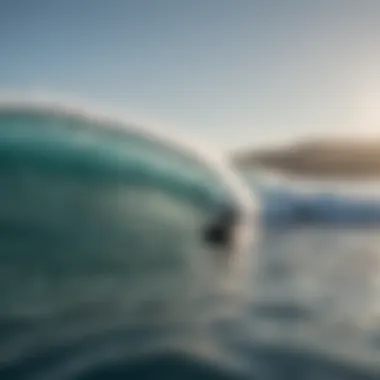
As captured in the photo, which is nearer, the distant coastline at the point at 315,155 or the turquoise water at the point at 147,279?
the turquoise water at the point at 147,279

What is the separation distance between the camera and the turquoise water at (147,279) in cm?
160

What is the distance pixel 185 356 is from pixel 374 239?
80 cm

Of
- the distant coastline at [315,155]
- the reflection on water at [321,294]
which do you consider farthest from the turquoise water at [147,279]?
the distant coastline at [315,155]

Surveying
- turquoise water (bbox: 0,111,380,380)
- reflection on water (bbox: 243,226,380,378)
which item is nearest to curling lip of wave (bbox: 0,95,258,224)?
turquoise water (bbox: 0,111,380,380)

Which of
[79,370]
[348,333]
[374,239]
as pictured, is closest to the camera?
[79,370]

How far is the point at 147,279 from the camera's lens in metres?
1.80

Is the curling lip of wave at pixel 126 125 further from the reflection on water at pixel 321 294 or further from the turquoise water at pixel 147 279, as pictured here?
the reflection on water at pixel 321 294

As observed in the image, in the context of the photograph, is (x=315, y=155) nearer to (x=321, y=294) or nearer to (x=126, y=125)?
(x=321, y=294)

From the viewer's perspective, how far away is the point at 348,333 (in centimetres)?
173

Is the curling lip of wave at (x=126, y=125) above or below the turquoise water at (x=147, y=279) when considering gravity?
above

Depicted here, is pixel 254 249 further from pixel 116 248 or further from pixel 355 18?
pixel 355 18

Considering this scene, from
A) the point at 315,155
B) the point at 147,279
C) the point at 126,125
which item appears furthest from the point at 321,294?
the point at 126,125

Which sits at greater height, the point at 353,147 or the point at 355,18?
the point at 355,18

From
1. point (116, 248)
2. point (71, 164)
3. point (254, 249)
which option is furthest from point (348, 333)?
point (71, 164)
